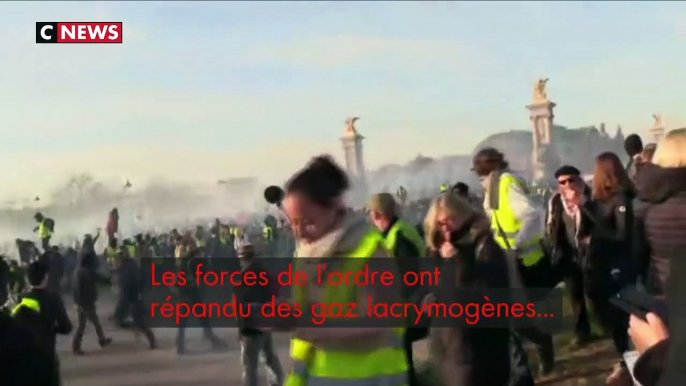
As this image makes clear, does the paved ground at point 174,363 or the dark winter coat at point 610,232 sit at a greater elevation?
the dark winter coat at point 610,232

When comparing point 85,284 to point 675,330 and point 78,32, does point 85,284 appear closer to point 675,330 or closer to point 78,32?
point 78,32

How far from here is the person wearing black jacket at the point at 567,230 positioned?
19.5 feet

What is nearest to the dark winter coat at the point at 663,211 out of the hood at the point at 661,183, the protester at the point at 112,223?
the hood at the point at 661,183

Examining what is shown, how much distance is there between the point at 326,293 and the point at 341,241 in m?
0.18

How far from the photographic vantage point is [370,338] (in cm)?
279

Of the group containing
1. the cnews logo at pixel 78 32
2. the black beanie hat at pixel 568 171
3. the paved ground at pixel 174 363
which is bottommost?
the paved ground at pixel 174 363

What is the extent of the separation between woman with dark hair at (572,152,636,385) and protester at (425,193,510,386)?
5.15ft

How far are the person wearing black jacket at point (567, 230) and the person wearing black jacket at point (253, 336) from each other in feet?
6.65

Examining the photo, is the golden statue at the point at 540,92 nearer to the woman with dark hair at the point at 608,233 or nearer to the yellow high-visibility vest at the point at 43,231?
the woman with dark hair at the point at 608,233

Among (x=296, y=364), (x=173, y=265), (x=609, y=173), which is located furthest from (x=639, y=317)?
(x=173, y=265)

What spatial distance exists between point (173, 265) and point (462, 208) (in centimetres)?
621

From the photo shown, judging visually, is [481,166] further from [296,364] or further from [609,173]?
[296,364]

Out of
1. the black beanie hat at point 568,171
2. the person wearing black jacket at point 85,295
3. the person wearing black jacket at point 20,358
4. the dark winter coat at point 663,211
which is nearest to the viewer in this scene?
the dark winter coat at point 663,211
